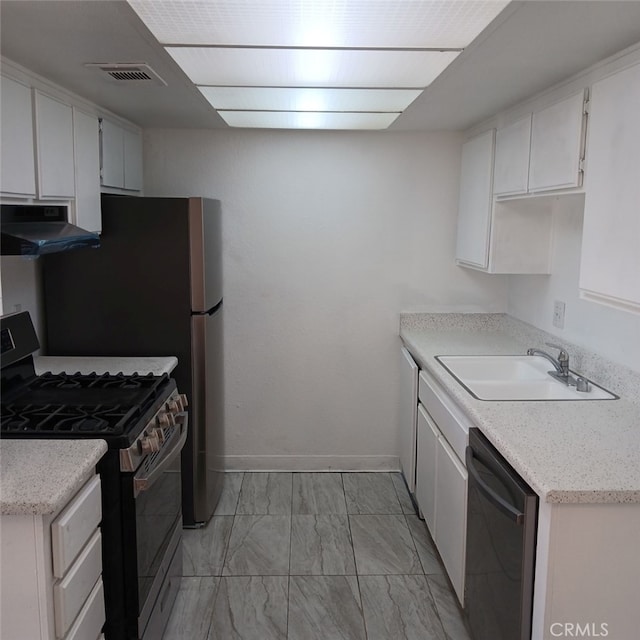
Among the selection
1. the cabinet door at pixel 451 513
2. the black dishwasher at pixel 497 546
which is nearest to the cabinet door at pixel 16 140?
the black dishwasher at pixel 497 546

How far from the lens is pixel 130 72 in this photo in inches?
91.0

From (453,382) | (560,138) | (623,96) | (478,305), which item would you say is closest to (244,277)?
(478,305)

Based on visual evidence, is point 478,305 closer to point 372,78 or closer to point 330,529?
point 330,529

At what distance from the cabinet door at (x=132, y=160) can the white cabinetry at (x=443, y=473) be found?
1.91 m

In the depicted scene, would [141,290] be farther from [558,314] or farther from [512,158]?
[558,314]

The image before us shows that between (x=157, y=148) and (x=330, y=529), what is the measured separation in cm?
244

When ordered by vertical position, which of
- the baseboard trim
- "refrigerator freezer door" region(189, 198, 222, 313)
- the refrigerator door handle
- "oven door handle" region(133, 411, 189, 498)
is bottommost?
the baseboard trim

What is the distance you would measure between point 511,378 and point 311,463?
157 centimetres

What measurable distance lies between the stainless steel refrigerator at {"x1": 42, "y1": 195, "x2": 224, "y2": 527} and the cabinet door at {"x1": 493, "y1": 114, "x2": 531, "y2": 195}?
1471mm

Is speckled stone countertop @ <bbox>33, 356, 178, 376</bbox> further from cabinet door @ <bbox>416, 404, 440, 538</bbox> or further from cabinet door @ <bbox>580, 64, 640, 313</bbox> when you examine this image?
cabinet door @ <bbox>580, 64, 640, 313</bbox>

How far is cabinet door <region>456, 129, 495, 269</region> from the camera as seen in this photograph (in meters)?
3.24

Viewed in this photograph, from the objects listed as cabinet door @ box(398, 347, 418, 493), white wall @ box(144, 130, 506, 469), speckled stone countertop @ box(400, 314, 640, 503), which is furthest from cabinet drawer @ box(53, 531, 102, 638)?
white wall @ box(144, 130, 506, 469)

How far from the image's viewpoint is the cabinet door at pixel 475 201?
3.24 m

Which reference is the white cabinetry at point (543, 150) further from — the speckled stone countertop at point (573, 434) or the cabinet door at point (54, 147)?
the cabinet door at point (54, 147)
